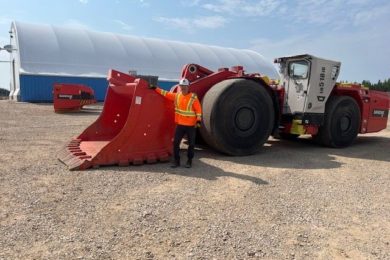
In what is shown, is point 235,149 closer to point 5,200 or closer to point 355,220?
point 355,220

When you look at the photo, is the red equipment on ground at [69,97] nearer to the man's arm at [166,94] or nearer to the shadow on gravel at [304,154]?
the shadow on gravel at [304,154]

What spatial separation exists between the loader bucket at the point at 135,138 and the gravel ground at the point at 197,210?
215 mm

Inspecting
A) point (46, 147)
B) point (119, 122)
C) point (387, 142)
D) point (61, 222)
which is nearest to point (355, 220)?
point (61, 222)

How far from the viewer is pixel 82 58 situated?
29.7 m

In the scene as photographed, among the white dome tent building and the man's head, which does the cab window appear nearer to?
the man's head

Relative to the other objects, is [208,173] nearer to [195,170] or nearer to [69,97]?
[195,170]

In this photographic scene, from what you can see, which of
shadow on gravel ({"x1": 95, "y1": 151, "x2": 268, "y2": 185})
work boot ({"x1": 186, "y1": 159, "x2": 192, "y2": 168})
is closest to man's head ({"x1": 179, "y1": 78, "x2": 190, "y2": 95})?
work boot ({"x1": 186, "y1": 159, "x2": 192, "y2": 168})

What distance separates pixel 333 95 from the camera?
30.3 ft

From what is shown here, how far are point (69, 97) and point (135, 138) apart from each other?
1352 centimetres

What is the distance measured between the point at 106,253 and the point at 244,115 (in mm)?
4793

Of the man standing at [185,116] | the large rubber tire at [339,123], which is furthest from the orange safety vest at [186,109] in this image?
the large rubber tire at [339,123]

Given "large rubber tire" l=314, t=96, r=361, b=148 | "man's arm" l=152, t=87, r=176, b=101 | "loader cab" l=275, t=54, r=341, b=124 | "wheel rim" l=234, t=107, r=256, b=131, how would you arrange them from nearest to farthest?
"man's arm" l=152, t=87, r=176, b=101, "wheel rim" l=234, t=107, r=256, b=131, "loader cab" l=275, t=54, r=341, b=124, "large rubber tire" l=314, t=96, r=361, b=148

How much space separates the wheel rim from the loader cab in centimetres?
137

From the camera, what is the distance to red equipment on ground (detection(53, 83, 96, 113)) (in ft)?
61.1
